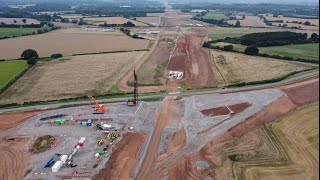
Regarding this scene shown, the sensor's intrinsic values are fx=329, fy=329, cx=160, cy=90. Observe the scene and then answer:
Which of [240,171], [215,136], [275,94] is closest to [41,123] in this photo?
[215,136]

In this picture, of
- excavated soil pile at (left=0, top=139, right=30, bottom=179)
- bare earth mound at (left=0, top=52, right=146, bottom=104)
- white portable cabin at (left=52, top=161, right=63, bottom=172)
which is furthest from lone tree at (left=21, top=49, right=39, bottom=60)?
white portable cabin at (left=52, top=161, right=63, bottom=172)

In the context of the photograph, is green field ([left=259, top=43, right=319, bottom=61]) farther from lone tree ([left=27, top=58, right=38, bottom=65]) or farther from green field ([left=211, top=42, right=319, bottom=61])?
lone tree ([left=27, top=58, right=38, bottom=65])

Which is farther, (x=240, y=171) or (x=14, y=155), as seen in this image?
(x=14, y=155)

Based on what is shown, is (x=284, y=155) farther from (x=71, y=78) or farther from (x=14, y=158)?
(x=71, y=78)

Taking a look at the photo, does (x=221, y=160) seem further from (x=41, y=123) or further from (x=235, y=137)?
(x=41, y=123)

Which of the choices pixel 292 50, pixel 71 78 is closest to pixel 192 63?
pixel 71 78

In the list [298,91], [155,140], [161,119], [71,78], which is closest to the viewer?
[155,140]
